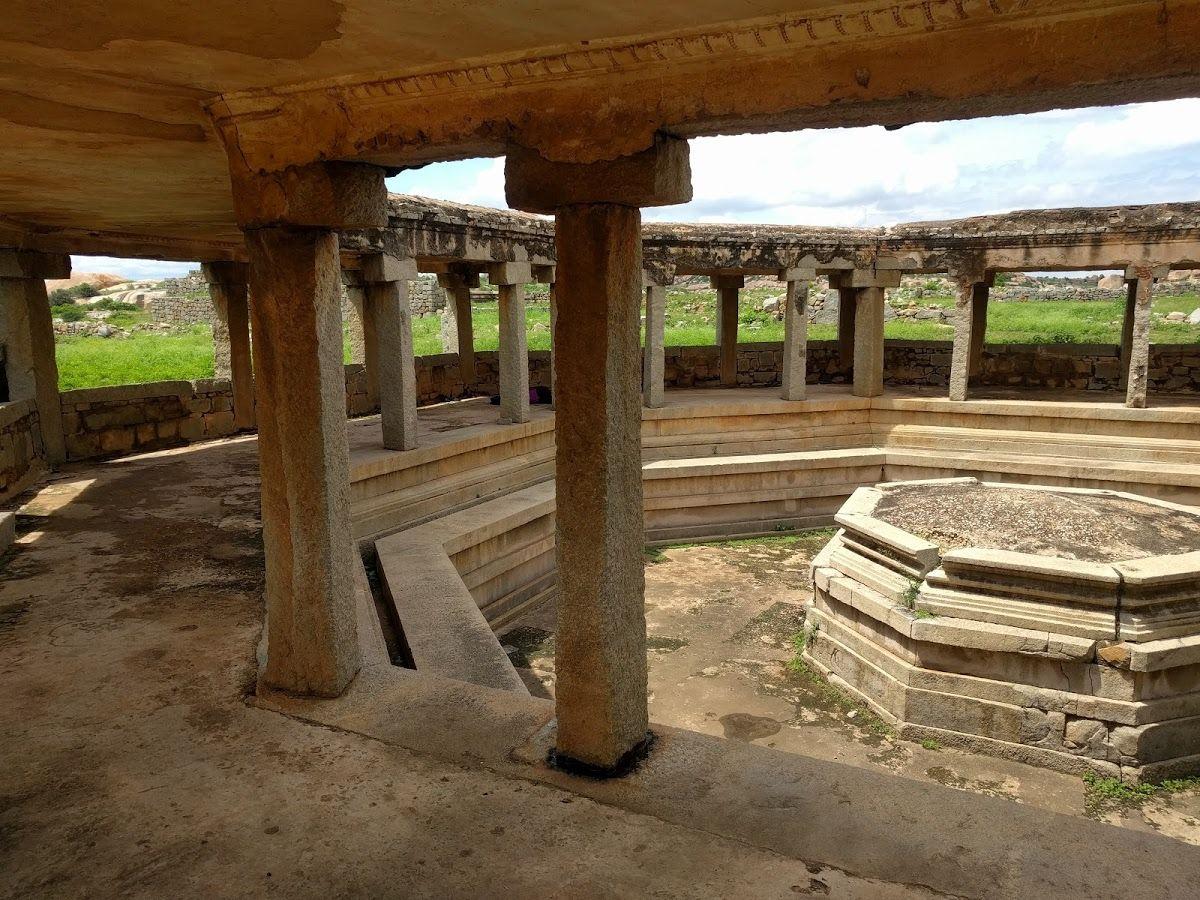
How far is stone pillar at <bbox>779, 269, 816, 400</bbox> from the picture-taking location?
43.4 feet

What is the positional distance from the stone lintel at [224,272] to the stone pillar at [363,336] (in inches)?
63.2

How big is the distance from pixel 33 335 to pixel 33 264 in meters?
0.80

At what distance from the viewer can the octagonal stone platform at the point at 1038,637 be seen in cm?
595

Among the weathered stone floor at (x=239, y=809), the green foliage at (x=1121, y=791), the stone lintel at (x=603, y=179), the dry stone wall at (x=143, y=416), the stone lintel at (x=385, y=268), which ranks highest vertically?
the stone lintel at (x=385, y=268)

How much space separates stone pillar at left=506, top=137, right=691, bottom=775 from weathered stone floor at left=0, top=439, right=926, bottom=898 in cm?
39

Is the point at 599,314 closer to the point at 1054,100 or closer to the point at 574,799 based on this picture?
the point at 1054,100

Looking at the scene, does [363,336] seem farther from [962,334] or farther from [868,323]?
[962,334]

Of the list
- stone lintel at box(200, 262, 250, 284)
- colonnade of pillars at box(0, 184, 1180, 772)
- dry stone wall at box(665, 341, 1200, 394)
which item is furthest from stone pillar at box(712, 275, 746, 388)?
colonnade of pillars at box(0, 184, 1180, 772)

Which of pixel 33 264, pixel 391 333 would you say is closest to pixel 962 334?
pixel 391 333

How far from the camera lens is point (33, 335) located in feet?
30.5

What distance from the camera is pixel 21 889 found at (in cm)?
267

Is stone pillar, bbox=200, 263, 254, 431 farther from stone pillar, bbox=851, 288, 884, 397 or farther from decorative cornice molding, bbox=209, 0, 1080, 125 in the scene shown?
stone pillar, bbox=851, 288, 884, 397

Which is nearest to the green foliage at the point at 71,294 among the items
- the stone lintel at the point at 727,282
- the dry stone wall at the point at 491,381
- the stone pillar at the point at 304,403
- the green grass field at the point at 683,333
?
the green grass field at the point at 683,333

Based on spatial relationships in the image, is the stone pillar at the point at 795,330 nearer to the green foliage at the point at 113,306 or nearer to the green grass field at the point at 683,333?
the green grass field at the point at 683,333
